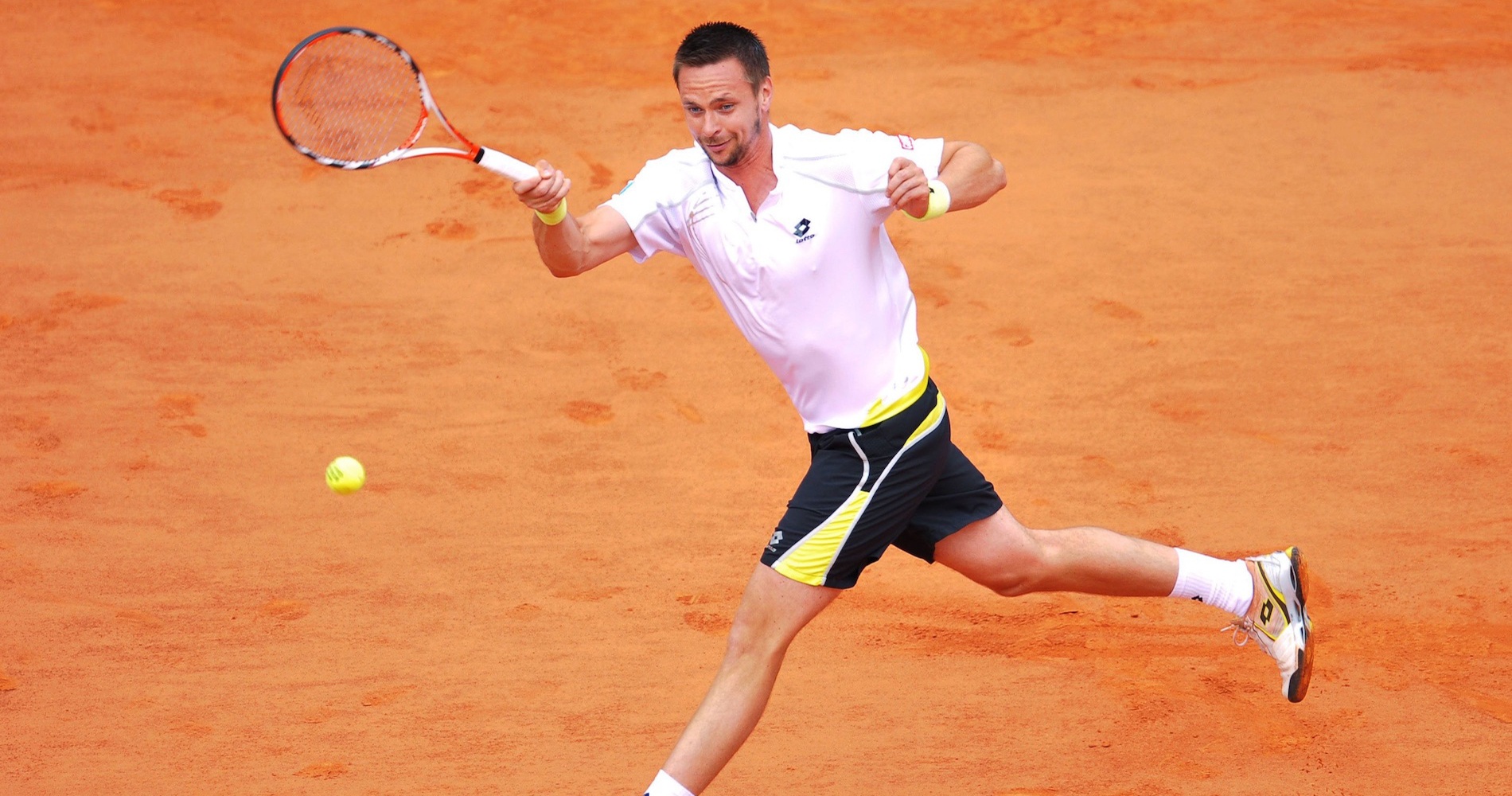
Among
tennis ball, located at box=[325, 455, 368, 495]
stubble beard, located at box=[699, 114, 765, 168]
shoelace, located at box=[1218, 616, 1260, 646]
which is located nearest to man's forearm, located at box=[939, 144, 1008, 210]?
stubble beard, located at box=[699, 114, 765, 168]

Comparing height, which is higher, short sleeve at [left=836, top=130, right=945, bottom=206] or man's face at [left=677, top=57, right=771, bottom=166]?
man's face at [left=677, top=57, right=771, bottom=166]

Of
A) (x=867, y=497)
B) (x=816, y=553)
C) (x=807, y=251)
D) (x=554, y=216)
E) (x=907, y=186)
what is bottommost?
(x=816, y=553)

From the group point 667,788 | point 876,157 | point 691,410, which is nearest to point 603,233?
point 876,157

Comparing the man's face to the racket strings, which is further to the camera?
the racket strings

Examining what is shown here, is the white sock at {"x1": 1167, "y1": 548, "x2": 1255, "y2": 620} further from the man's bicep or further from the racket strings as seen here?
the racket strings

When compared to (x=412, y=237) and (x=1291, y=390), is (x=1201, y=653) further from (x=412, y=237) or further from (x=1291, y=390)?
(x=412, y=237)

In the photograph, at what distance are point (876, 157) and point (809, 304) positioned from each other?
0.44m

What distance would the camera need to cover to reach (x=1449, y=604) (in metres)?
5.40

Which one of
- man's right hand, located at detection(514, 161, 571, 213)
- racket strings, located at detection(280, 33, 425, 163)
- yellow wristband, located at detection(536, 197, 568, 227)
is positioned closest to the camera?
man's right hand, located at detection(514, 161, 571, 213)

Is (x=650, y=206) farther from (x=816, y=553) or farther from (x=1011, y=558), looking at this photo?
(x=1011, y=558)

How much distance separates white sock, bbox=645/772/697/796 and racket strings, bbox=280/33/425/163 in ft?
5.96

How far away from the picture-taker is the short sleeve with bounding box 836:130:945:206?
13.4ft

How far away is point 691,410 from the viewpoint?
6742 mm

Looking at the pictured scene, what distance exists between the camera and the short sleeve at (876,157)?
4.10 meters
